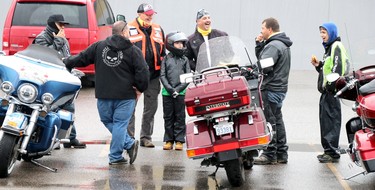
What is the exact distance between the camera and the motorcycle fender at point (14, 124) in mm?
10070

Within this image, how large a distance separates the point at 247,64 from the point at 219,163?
1.48 metres

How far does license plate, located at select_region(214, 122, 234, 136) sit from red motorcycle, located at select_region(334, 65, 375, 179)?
120cm

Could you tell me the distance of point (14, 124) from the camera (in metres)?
10.1

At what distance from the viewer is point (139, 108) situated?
54.6 feet

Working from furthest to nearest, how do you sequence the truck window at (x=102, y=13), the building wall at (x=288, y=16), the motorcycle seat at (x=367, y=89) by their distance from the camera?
the building wall at (x=288, y=16)
the truck window at (x=102, y=13)
the motorcycle seat at (x=367, y=89)

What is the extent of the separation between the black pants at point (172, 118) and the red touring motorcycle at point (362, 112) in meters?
2.59

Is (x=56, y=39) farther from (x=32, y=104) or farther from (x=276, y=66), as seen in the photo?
(x=276, y=66)

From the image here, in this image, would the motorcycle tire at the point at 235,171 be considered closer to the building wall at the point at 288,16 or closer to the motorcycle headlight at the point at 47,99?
the motorcycle headlight at the point at 47,99

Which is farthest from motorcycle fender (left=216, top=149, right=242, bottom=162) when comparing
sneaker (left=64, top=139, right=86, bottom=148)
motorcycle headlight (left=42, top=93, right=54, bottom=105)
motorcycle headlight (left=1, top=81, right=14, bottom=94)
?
sneaker (left=64, top=139, right=86, bottom=148)

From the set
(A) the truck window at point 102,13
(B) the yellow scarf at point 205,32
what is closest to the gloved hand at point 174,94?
(B) the yellow scarf at point 205,32

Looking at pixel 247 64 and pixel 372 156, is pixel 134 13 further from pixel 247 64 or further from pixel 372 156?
pixel 372 156

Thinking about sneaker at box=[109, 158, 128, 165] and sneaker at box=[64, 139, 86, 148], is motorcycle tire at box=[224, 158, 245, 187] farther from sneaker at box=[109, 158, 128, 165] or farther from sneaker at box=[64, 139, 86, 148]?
sneaker at box=[64, 139, 86, 148]

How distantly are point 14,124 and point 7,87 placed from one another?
44 centimetres

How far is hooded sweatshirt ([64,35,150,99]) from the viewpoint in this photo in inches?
443
